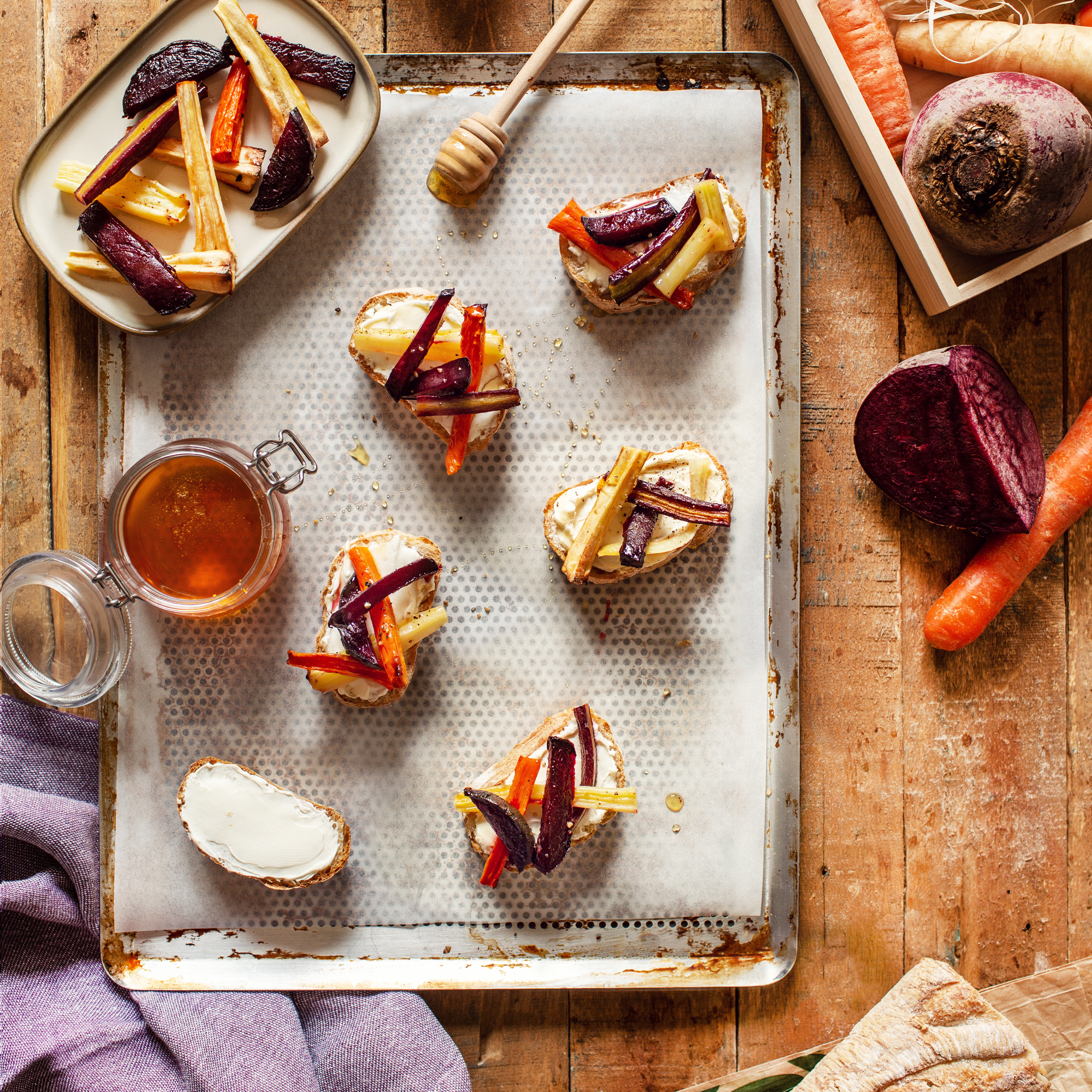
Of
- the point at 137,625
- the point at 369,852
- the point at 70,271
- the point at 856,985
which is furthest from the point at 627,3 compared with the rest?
the point at 856,985

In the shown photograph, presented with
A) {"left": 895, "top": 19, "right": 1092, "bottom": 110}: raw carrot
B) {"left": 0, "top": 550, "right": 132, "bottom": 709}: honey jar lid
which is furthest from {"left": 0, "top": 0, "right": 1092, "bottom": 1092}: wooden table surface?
{"left": 895, "top": 19, "right": 1092, "bottom": 110}: raw carrot

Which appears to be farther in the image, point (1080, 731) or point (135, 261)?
point (1080, 731)

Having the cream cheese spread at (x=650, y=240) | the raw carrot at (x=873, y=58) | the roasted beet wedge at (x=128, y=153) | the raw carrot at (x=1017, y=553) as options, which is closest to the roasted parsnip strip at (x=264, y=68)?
the roasted beet wedge at (x=128, y=153)

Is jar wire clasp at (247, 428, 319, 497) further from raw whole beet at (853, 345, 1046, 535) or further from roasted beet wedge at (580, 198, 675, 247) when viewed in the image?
raw whole beet at (853, 345, 1046, 535)

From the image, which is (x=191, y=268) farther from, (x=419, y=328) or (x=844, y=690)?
(x=844, y=690)

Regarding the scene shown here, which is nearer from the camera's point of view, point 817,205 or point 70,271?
point 70,271

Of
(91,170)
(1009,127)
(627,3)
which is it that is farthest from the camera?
(627,3)

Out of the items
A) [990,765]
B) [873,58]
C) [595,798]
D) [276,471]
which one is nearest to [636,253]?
[873,58]

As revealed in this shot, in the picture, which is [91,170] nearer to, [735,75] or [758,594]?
[735,75]
